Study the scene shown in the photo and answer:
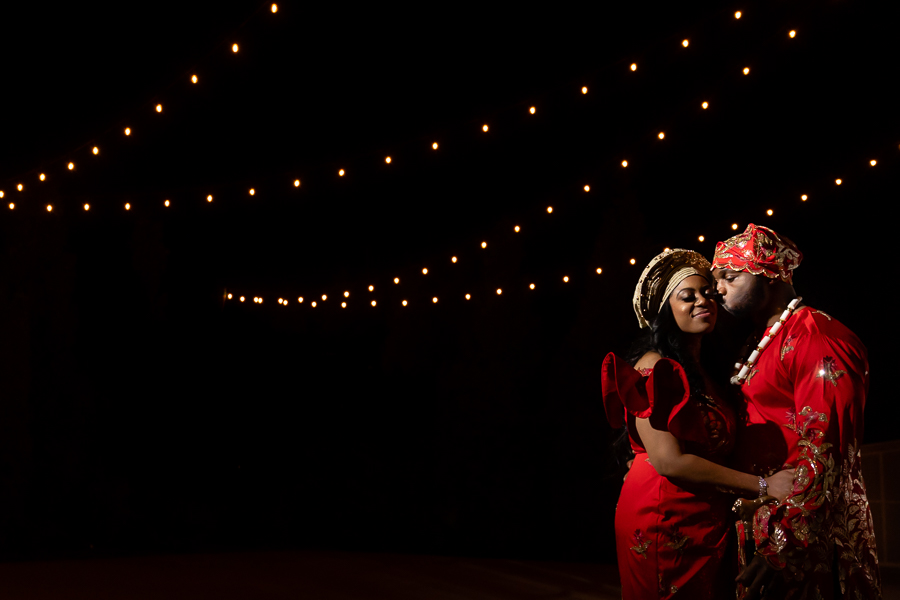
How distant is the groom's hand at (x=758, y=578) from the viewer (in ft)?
4.59

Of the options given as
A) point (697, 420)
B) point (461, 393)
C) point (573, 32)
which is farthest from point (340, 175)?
point (697, 420)

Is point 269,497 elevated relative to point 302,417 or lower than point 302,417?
lower

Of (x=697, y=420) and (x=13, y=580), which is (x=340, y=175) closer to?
(x=13, y=580)

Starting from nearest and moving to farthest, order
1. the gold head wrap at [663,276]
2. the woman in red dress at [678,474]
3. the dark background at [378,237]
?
the woman in red dress at [678,474] < the gold head wrap at [663,276] < the dark background at [378,237]

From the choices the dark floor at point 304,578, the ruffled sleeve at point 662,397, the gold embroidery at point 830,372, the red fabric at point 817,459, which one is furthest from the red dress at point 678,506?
the dark floor at point 304,578

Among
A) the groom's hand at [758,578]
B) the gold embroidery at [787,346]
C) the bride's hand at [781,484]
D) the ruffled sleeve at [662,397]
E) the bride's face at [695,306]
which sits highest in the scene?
the bride's face at [695,306]

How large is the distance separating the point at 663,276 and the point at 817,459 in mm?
599

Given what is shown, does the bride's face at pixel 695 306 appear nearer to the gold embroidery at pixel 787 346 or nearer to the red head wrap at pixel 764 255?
the red head wrap at pixel 764 255

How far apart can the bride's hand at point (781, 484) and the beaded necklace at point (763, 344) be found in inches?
11.1

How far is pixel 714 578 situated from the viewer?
5.27 feet

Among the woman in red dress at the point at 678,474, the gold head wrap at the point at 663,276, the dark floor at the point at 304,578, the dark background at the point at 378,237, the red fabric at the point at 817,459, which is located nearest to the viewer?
the red fabric at the point at 817,459

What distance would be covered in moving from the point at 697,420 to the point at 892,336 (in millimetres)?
4085

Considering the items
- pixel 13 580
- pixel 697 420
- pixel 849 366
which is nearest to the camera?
pixel 849 366

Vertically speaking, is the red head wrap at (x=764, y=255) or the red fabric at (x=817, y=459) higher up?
the red head wrap at (x=764, y=255)
